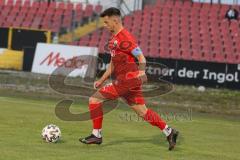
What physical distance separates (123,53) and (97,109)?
1106 mm

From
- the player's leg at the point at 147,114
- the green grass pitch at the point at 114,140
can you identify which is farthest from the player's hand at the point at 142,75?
the green grass pitch at the point at 114,140

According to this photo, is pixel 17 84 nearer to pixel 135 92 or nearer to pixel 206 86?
pixel 206 86

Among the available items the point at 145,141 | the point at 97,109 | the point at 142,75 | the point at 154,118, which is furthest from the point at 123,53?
the point at 145,141

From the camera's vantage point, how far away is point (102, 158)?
8852 mm

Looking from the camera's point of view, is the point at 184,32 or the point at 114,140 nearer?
the point at 114,140

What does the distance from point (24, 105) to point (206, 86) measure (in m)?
11.8

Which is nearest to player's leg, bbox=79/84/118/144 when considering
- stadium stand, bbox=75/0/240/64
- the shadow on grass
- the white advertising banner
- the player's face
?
the shadow on grass

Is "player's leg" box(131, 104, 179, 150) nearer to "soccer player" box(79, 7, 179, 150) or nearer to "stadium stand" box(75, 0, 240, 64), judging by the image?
"soccer player" box(79, 7, 179, 150)

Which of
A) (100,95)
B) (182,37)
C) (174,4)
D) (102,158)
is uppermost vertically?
(174,4)

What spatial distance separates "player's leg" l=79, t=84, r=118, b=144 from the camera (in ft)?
33.0

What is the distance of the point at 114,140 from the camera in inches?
434

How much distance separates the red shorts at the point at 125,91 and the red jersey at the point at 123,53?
162 millimetres

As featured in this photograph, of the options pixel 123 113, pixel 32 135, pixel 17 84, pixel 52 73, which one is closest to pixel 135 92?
pixel 32 135

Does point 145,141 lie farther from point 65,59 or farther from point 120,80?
point 65,59
